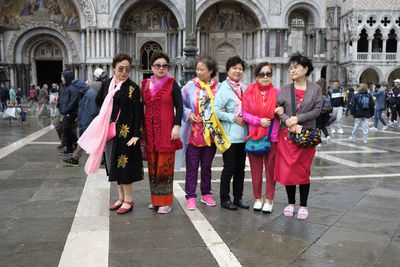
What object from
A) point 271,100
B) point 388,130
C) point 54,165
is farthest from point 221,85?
point 388,130

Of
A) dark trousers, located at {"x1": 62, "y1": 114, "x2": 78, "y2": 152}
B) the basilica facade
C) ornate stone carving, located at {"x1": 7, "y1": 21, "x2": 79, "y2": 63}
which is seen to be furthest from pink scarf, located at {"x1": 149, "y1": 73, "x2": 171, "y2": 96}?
ornate stone carving, located at {"x1": 7, "y1": 21, "x2": 79, "y2": 63}

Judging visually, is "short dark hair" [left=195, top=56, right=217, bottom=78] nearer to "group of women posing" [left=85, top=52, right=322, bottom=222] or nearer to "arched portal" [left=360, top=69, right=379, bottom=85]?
"group of women posing" [left=85, top=52, right=322, bottom=222]

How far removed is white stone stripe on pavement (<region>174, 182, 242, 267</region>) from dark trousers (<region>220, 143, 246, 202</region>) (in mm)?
464

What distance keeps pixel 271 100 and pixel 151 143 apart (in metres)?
1.56

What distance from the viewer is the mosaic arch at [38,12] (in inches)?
1057

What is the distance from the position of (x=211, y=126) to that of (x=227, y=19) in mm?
26049

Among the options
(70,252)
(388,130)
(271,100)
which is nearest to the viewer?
(70,252)

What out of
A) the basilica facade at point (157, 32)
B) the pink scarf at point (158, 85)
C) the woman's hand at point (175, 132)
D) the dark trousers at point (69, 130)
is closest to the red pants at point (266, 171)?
the woman's hand at point (175, 132)

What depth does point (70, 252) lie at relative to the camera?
3.46m

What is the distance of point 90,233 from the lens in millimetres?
3932

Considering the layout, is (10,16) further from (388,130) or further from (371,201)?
(371,201)

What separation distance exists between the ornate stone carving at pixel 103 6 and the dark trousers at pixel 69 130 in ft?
66.9

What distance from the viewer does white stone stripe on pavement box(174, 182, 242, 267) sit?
3324 millimetres

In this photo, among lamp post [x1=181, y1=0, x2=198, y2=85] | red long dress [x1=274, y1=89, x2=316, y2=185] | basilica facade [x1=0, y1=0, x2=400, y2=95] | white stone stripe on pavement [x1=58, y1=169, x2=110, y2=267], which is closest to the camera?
white stone stripe on pavement [x1=58, y1=169, x2=110, y2=267]
